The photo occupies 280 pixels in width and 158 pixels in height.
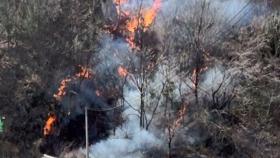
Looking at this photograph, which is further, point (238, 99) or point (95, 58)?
point (95, 58)

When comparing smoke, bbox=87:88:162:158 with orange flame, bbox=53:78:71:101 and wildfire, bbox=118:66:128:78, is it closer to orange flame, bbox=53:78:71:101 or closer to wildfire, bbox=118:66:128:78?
wildfire, bbox=118:66:128:78

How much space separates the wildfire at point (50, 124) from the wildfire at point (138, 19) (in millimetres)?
7430

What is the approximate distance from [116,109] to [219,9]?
990cm

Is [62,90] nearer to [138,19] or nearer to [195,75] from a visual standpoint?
[138,19]

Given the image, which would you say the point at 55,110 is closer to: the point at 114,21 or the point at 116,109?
the point at 116,109

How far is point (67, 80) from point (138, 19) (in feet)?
21.8

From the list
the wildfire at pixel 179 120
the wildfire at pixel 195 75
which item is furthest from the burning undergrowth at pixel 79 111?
the wildfire at pixel 195 75

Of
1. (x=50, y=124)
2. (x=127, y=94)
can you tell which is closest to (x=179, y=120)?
(x=127, y=94)

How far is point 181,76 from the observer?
3972cm

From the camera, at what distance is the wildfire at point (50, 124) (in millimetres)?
38434

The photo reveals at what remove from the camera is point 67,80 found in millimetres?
39438

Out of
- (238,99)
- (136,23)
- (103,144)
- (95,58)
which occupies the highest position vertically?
(136,23)

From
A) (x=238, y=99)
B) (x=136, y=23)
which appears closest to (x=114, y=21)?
(x=136, y=23)

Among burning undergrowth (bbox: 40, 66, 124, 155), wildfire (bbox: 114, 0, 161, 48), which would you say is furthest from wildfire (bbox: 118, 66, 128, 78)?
wildfire (bbox: 114, 0, 161, 48)
